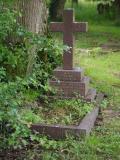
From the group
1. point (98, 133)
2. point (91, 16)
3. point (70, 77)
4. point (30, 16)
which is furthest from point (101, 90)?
point (91, 16)

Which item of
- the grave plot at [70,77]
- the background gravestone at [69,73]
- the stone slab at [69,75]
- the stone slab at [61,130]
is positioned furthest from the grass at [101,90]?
the stone slab at [69,75]

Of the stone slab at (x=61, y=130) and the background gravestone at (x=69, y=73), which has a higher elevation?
the background gravestone at (x=69, y=73)

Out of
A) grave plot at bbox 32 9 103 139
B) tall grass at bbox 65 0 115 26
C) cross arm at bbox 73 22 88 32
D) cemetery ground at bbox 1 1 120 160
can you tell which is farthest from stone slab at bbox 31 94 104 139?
tall grass at bbox 65 0 115 26

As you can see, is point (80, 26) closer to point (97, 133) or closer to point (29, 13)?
point (29, 13)

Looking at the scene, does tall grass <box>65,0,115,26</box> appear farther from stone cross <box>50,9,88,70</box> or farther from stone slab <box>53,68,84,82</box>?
stone slab <box>53,68,84,82</box>

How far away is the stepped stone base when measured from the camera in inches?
290

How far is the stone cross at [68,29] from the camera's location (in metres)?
7.45

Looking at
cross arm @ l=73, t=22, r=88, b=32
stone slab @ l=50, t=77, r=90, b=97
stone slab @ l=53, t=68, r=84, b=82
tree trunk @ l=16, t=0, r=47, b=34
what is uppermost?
tree trunk @ l=16, t=0, r=47, b=34

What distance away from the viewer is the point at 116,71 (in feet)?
37.3

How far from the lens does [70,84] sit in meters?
7.39

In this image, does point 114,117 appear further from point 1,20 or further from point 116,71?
point 116,71

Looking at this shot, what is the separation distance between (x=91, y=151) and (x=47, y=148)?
0.49m

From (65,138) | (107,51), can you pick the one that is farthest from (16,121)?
(107,51)

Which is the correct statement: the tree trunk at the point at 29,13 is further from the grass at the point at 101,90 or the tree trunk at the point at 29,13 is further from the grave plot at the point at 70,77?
the grass at the point at 101,90
